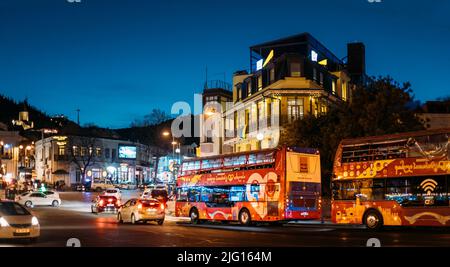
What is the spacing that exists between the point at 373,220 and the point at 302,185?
14.4ft

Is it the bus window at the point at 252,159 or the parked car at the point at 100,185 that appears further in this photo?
the parked car at the point at 100,185

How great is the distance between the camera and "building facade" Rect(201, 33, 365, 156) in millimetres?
55906

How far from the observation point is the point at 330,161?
140 ft

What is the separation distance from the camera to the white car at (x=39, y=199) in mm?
56156

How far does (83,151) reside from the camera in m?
106

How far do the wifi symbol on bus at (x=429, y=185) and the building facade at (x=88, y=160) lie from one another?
77.9 m

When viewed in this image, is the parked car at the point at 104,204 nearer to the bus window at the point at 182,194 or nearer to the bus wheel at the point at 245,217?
the bus window at the point at 182,194

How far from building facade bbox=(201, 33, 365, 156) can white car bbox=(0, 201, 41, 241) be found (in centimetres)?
3106

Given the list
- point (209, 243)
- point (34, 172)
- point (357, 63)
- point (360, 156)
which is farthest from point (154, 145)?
point (209, 243)

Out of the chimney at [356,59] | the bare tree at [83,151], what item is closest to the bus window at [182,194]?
the chimney at [356,59]

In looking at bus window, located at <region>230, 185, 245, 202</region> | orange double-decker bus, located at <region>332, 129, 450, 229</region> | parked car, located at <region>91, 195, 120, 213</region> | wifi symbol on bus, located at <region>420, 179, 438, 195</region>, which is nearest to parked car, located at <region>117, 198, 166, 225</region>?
bus window, located at <region>230, 185, 245, 202</region>

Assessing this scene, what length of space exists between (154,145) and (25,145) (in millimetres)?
30704

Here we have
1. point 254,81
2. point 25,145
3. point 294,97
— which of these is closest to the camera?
point 294,97
